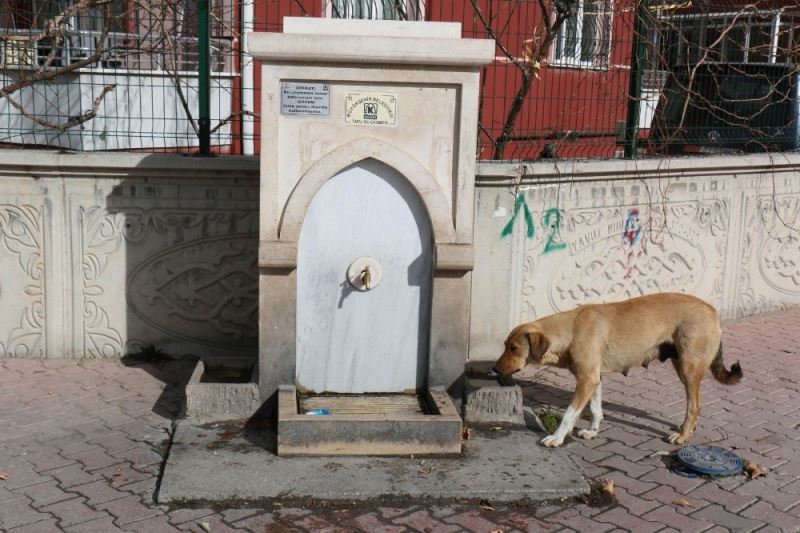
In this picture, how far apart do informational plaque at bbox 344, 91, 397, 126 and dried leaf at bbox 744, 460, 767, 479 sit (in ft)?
10.5

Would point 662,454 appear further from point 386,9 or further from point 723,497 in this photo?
point 386,9

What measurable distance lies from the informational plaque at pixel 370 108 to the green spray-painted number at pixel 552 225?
247 cm

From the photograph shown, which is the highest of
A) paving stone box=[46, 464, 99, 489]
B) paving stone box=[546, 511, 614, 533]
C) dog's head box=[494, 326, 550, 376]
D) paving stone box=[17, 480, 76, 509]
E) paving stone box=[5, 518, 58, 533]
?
dog's head box=[494, 326, 550, 376]

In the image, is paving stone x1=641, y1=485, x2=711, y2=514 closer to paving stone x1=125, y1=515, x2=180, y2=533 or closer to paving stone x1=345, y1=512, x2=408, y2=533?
paving stone x1=345, y1=512, x2=408, y2=533

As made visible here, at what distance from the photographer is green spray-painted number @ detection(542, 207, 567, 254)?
320 inches

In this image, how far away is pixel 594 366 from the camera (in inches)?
242

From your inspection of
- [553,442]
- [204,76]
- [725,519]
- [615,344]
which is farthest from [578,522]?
[204,76]

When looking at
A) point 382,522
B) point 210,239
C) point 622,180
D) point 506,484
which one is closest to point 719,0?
point 622,180

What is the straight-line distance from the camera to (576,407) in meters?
6.12

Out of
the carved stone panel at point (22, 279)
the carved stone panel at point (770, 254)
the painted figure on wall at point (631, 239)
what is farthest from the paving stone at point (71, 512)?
the carved stone panel at point (770, 254)

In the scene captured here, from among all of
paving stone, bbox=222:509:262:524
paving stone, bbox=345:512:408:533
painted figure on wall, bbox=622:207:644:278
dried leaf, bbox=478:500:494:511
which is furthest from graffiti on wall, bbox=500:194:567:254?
paving stone, bbox=222:509:262:524

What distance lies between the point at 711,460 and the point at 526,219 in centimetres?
279

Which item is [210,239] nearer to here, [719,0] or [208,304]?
[208,304]

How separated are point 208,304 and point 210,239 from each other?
55cm
